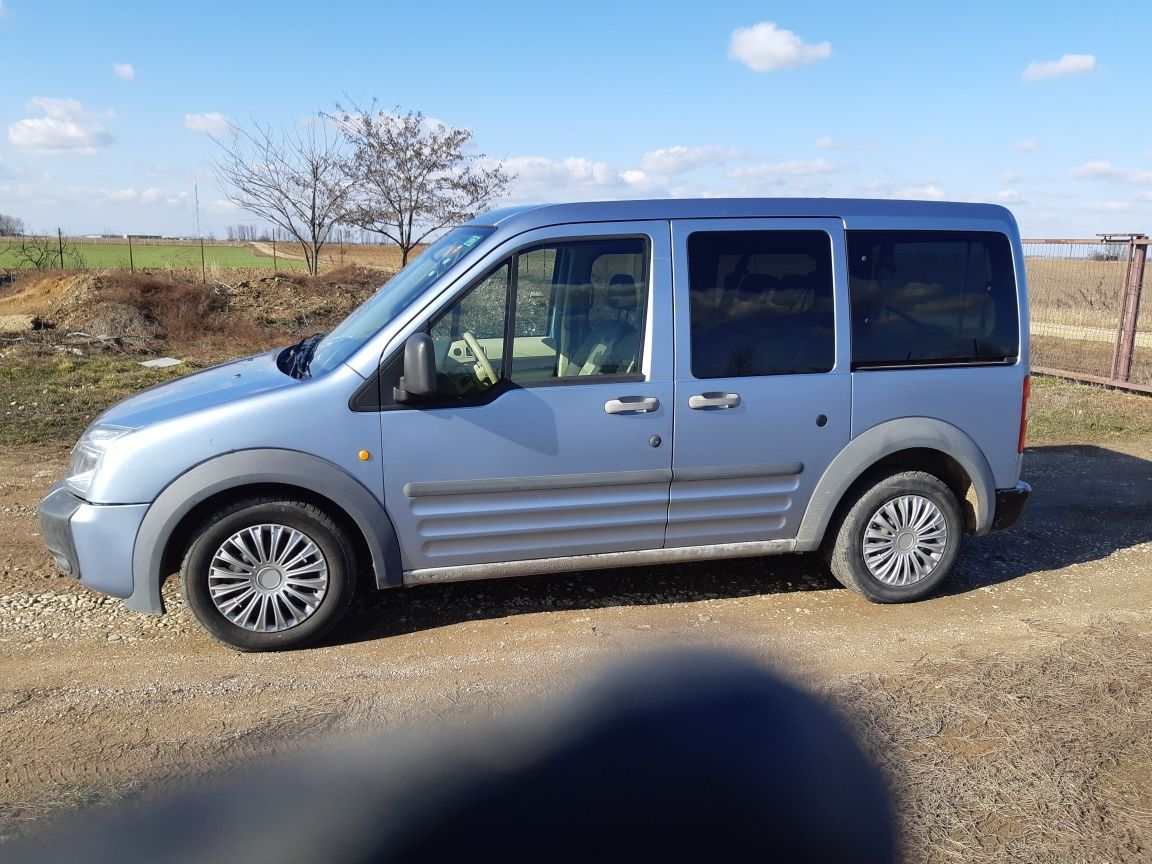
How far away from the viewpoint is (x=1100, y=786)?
344cm

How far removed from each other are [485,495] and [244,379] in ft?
4.42

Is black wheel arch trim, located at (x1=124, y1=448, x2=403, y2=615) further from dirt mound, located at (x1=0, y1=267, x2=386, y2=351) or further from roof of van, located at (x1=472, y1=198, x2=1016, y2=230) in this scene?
dirt mound, located at (x1=0, y1=267, x2=386, y2=351)

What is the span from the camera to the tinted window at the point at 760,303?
478cm

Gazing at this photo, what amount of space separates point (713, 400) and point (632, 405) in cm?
42

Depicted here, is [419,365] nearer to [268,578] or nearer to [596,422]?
[596,422]

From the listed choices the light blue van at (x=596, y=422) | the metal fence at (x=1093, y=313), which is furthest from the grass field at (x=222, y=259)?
the light blue van at (x=596, y=422)

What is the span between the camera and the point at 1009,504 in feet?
17.6

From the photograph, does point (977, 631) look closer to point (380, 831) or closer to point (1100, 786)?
point (1100, 786)

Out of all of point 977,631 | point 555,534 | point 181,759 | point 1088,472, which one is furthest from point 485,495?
point 1088,472

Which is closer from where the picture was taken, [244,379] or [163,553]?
[163,553]

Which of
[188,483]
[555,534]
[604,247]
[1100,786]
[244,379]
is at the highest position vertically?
[604,247]

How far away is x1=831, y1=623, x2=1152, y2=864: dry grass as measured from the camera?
3.12m

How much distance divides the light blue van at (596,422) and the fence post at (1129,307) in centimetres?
843

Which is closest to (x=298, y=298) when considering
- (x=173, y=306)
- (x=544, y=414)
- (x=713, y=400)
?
(x=173, y=306)
